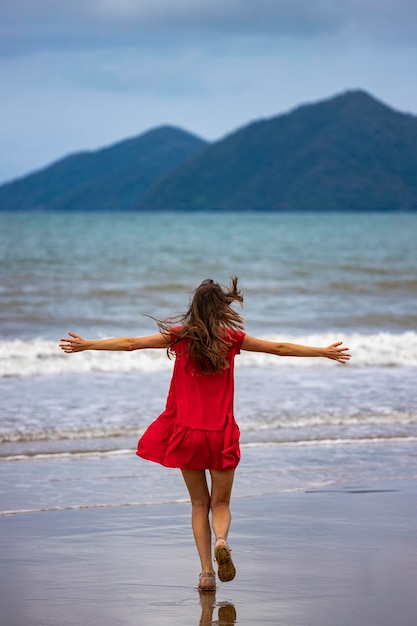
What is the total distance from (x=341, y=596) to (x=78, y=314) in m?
17.7

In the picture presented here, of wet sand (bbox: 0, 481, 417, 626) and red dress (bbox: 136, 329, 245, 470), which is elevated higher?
red dress (bbox: 136, 329, 245, 470)

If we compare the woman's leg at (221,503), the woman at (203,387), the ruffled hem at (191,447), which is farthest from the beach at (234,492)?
the ruffled hem at (191,447)

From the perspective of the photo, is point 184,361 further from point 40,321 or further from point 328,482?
point 40,321

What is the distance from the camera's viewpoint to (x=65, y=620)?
430cm

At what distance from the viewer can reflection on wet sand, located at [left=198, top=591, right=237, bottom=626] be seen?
4.30 metres

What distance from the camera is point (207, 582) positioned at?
4715mm

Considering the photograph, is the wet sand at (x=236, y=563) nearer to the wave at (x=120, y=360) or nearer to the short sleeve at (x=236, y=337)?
the short sleeve at (x=236, y=337)

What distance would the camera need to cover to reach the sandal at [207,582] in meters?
4.71

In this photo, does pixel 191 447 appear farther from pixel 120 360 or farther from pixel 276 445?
pixel 120 360

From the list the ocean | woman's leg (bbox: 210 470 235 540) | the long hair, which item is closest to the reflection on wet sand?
woman's leg (bbox: 210 470 235 540)

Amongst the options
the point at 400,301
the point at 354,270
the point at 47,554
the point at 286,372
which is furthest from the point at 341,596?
the point at 354,270

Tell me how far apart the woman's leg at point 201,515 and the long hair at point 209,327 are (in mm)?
527

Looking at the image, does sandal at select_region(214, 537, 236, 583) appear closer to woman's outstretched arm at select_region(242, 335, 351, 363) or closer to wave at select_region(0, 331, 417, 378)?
woman's outstretched arm at select_region(242, 335, 351, 363)

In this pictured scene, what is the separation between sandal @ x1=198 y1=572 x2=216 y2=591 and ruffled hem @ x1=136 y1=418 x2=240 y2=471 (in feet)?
1.64
